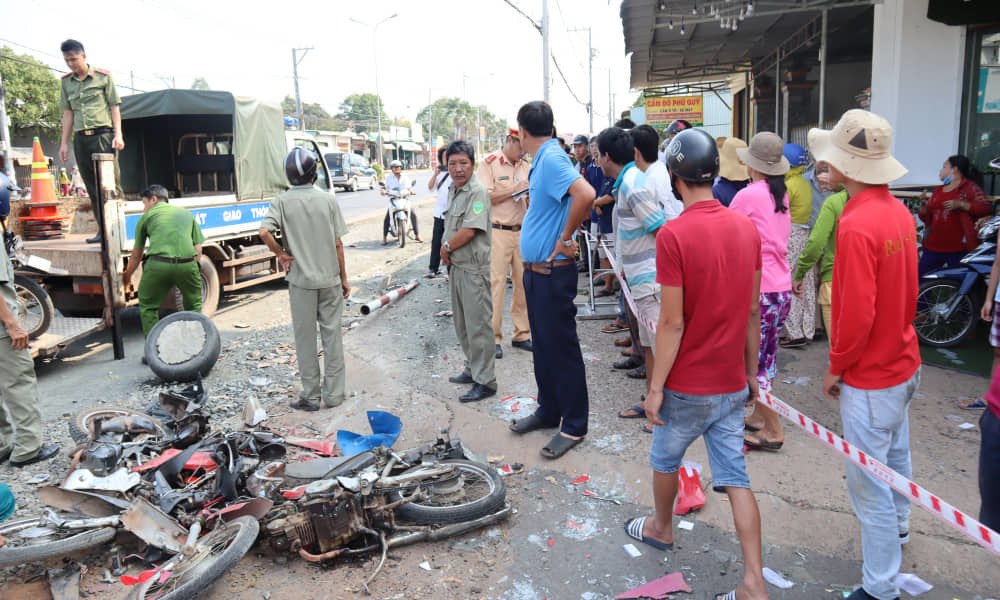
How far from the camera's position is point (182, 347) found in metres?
5.97

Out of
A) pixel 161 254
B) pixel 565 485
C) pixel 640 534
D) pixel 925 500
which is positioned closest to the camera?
pixel 925 500

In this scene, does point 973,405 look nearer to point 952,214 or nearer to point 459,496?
point 952,214

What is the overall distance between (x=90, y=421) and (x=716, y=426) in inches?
156

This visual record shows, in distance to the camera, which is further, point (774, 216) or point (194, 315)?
point (194, 315)

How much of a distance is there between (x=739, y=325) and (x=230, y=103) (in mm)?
8444

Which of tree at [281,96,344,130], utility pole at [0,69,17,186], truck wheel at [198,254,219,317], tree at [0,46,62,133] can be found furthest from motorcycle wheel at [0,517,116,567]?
tree at [281,96,344,130]

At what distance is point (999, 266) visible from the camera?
3912mm

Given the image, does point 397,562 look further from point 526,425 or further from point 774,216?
point 774,216

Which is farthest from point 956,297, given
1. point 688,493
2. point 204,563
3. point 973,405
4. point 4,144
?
point 4,144

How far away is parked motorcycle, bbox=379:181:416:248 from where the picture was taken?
13977mm

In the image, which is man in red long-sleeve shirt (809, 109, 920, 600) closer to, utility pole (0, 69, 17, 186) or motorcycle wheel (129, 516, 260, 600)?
motorcycle wheel (129, 516, 260, 600)

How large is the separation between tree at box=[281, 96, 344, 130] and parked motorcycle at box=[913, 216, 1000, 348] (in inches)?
3055

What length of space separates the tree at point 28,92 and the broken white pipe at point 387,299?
1295 inches

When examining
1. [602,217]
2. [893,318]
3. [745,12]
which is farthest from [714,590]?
[745,12]
